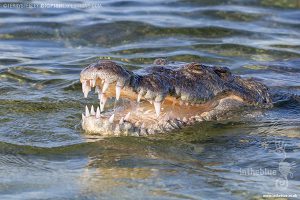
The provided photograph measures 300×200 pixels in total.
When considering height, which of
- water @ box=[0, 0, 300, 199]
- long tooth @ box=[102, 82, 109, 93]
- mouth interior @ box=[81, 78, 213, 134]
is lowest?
water @ box=[0, 0, 300, 199]

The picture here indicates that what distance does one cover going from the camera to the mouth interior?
5.91 m

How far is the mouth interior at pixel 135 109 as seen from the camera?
19.4ft

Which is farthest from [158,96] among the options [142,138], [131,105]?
[131,105]

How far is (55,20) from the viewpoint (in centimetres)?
1232

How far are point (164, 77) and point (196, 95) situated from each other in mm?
469

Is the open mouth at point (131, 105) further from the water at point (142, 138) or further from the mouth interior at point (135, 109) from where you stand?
the water at point (142, 138)

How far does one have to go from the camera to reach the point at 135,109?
20.7 feet

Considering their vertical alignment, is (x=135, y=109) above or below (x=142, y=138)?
above

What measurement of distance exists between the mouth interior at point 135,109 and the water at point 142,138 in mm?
167

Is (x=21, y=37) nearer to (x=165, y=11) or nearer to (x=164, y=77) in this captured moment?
(x=165, y=11)

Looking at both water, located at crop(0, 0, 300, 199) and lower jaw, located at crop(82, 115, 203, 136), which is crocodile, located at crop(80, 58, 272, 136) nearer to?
lower jaw, located at crop(82, 115, 203, 136)

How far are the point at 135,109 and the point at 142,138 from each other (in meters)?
0.34

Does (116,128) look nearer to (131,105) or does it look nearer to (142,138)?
(142,138)

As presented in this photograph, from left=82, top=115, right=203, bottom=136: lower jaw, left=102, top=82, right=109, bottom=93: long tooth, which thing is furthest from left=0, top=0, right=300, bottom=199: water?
left=102, top=82, right=109, bottom=93: long tooth
